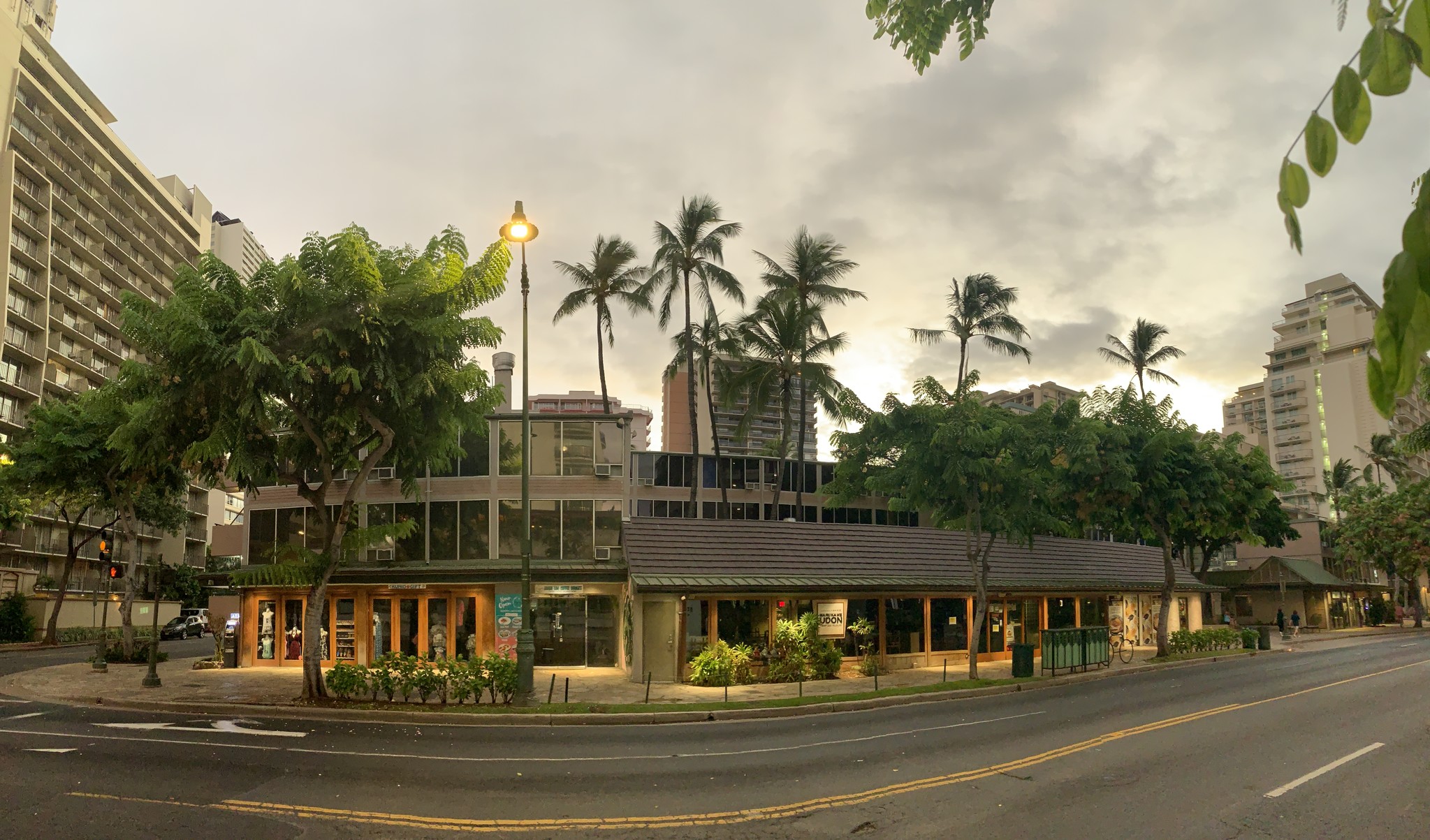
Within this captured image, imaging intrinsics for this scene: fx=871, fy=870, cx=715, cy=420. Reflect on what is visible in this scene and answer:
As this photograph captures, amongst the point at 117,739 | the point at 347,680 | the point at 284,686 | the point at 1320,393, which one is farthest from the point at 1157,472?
the point at 1320,393

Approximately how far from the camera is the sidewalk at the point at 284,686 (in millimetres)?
21719

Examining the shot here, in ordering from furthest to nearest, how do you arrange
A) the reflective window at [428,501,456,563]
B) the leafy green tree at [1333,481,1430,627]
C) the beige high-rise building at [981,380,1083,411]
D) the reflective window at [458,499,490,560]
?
the beige high-rise building at [981,380,1083,411]
the leafy green tree at [1333,481,1430,627]
the reflective window at [428,501,456,563]
the reflective window at [458,499,490,560]

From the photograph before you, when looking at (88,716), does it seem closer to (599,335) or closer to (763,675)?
(763,675)

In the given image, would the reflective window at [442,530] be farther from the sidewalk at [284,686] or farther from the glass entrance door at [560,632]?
the sidewalk at [284,686]

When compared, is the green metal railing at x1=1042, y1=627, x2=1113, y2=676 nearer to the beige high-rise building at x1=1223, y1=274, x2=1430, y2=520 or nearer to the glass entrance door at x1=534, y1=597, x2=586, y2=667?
the glass entrance door at x1=534, y1=597, x2=586, y2=667

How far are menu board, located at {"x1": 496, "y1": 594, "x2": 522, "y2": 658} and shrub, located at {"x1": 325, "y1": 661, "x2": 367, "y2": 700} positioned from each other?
8879 millimetres

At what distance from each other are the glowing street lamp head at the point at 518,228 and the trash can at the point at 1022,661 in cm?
1913

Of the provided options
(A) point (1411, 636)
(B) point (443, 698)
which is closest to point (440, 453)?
(B) point (443, 698)

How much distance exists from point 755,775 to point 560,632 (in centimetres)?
1883

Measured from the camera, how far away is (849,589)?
92.3 feet

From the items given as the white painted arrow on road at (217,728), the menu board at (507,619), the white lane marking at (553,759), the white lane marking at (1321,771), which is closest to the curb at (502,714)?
the white painted arrow on road at (217,728)

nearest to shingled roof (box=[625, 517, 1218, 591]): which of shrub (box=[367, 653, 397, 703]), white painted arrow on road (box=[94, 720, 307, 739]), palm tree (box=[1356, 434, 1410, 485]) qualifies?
shrub (box=[367, 653, 397, 703])

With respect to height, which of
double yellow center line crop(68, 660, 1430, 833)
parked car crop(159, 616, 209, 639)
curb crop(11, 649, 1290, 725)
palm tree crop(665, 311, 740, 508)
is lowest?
parked car crop(159, 616, 209, 639)

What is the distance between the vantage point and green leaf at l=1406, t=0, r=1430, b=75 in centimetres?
176
